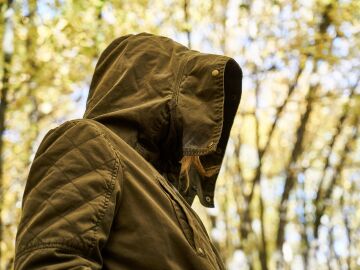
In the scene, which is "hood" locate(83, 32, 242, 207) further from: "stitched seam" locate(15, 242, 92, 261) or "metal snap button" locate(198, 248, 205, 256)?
"stitched seam" locate(15, 242, 92, 261)

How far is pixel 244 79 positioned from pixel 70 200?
809cm

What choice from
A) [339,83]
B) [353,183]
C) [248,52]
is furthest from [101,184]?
[353,183]

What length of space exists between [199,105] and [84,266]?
0.83 m

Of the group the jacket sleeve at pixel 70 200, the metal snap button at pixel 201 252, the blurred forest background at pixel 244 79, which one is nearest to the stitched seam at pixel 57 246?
the jacket sleeve at pixel 70 200

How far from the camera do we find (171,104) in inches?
83.7

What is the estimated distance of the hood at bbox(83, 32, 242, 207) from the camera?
2.05 meters

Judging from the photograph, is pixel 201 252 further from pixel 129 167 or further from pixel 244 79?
pixel 244 79

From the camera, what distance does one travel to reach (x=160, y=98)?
2121mm

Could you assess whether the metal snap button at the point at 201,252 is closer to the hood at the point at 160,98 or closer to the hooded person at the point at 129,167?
the hooded person at the point at 129,167

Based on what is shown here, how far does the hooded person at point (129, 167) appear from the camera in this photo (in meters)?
1.63

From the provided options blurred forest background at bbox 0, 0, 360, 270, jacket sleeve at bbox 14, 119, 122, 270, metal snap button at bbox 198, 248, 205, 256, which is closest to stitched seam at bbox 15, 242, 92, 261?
jacket sleeve at bbox 14, 119, 122, 270

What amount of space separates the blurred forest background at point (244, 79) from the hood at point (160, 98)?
4141 millimetres

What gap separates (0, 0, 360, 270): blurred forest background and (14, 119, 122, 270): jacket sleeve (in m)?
4.55

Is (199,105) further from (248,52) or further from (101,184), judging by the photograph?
(248,52)
